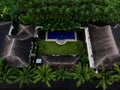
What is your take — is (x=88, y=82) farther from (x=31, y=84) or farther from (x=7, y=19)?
(x=7, y=19)

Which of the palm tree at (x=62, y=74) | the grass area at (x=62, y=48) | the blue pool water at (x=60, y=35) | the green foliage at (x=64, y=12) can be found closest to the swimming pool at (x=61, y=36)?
the blue pool water at (x=60, y=35)

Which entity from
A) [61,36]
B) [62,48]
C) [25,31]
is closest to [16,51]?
[25,31]

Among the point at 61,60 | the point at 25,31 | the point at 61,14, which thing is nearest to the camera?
the point at 61,60

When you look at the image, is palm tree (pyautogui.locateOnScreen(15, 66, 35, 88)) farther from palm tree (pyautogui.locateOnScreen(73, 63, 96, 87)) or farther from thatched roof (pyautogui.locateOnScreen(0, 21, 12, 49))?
thatched roof (pyautogui.locateOnScreen(0, 21, 12, 49))

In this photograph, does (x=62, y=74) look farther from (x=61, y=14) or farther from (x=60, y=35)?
(x=61, y=14)

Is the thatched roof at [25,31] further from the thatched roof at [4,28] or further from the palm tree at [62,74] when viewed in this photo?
the palm tree at [62,74]

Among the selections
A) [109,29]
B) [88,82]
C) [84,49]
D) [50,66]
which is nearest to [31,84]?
[50,66]
